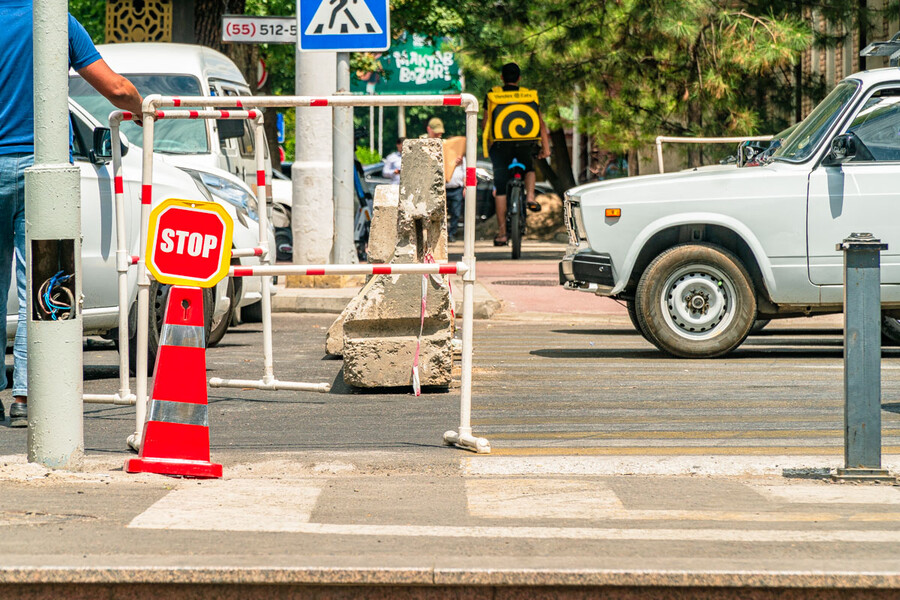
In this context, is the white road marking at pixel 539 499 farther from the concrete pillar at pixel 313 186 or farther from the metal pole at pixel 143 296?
the concrete pillar at pixel 313 186

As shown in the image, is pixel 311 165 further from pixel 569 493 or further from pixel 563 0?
pixel 569 493

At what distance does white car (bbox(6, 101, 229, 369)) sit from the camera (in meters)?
8.02

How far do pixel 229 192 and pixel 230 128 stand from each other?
3.59ft

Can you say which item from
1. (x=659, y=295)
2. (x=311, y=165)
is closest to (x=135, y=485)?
(x=659, y=295)

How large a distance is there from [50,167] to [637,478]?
2.62m

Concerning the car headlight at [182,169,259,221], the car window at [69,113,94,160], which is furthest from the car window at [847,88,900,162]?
the car window at [69,113,94,160]

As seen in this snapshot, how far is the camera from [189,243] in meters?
5.55

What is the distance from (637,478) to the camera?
550 cm

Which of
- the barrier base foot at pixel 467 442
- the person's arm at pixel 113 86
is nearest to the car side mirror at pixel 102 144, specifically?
the person's arm at pixel 113 86

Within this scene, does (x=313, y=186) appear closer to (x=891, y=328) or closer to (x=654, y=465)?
(x=891, y=328)

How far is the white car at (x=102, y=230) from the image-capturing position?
26.3 ft

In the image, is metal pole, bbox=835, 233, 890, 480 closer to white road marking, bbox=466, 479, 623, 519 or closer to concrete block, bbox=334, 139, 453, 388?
white road marking, bbox=466, 479, 623, 519

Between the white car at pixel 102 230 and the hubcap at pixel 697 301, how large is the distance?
337 centimetres

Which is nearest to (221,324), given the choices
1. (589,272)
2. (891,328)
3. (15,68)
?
(589,272)
